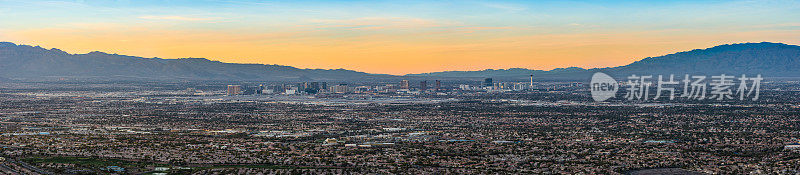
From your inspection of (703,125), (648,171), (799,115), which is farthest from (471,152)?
(799,115)

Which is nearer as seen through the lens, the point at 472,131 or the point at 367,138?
the point at 367,138

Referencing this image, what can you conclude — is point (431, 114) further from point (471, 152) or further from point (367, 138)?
point (471, 152)

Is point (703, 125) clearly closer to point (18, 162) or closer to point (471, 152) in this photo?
point (471, 152)

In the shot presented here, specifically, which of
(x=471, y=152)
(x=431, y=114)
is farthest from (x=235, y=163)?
(x=431, y=114)

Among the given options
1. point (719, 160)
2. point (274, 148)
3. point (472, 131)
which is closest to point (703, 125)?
point (472, 131)

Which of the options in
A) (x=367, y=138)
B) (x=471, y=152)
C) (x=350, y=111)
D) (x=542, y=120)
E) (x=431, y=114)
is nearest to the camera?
(x=471, y=152)

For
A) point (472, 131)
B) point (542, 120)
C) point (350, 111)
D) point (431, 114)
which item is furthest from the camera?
point (350, 111)

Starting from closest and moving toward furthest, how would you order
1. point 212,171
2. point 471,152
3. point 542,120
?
point 212,171 < point 471,152 < point 542,120

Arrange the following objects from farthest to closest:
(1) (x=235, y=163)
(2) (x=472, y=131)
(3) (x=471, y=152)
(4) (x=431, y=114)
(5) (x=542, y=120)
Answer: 1. (4) (x=431, y=114)
2. (5) (x=542, y=120)
3. (2) (x=472, y=131)
4. (3) (x=471, y=152)
5. (1) (x=235, y=163)

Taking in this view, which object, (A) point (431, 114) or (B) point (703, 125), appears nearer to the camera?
(B) point (703, 125)
